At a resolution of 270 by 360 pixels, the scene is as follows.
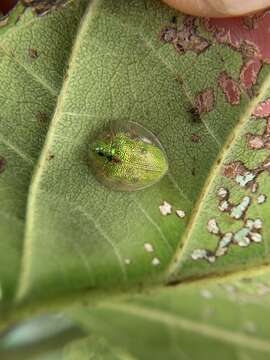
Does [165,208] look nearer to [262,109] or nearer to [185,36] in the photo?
[262,109]

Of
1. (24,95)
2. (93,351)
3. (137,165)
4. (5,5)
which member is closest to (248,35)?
(137,165)

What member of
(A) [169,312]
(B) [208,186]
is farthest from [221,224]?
(A) [169,312]

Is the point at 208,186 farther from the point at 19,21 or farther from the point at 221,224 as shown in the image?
the point at 19,21

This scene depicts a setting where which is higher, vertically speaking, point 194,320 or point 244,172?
point 244,172

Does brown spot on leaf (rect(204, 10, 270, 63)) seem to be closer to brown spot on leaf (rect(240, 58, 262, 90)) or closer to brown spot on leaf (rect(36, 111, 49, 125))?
brown spot on leaf (rect(240, 58, 262, 90))

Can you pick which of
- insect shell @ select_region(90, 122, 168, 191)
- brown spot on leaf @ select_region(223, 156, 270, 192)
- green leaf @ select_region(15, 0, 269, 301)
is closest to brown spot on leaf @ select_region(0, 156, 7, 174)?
green leaf @ select_region(15, 0, 269, 301)

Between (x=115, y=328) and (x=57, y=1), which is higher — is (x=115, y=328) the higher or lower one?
the lower one
